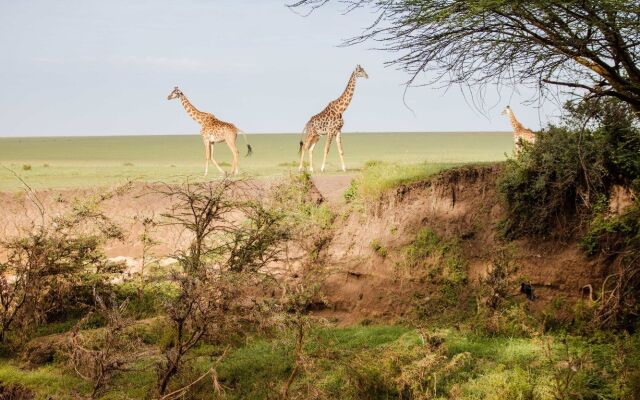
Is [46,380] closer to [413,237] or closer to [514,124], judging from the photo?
[413,237]

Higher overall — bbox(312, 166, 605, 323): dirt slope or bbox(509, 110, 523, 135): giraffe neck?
bbox(509, 110, 523, 135): giraffe neck

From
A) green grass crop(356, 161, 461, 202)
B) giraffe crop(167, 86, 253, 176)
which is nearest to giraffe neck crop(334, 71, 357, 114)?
giraffe crop(167, 86, 253, 176)

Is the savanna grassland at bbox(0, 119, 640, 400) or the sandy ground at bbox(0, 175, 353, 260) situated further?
the sandy ground at bbox(0, 175, 353, 260)

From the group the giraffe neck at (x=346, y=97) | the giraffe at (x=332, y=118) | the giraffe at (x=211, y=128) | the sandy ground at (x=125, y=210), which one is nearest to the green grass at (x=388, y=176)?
the sandy ground at (x=125, y=210)

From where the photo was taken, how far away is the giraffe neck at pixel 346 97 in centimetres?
2564

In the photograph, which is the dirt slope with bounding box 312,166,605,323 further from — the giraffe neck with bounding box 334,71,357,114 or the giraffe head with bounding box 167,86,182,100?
the giraffe head with bounding box 167,86,182,100

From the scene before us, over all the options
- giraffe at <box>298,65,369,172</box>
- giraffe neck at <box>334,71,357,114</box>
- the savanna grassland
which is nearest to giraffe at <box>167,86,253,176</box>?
giraffe at <box>298,65,369,172</box>

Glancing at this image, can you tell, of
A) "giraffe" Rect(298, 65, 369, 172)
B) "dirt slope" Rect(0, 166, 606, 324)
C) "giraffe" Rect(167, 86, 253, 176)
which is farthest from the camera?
"giraffe" Rect(167, 86, 253, 176)

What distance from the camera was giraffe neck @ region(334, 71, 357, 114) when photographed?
25.6m

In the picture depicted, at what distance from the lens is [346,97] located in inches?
1010

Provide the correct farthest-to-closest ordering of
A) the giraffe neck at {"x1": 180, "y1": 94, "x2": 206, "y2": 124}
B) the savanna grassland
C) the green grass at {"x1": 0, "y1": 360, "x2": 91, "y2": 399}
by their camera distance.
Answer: the giraffe neck at {"x1": 180, "y1": 94, "x2": 206, "y2": 124} → the green grass at {"x1": 0, "y1": 360, "x2": 91, "y2": 399} → the savanna grassland

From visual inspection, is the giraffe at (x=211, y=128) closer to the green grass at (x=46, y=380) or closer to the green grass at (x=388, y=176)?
the green grass at (x=388, y=176)

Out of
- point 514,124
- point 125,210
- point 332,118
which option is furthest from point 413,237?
point 332,118

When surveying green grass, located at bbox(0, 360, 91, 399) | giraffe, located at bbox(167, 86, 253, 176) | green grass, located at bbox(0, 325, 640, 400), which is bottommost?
green grass, located at bbox(0, 360, 91, 399)
